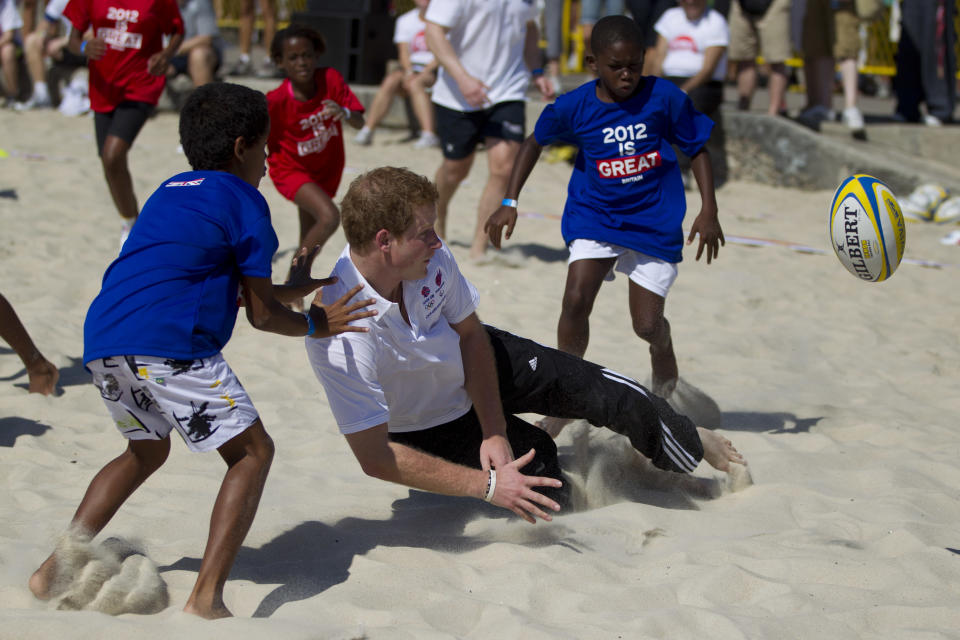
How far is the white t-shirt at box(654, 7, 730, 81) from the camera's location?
909 centimetres

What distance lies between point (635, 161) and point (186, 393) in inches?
94.6

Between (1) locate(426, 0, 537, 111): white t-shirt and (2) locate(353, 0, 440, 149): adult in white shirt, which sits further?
(2) locate(353, 0, 440, 149): adult in white shirt

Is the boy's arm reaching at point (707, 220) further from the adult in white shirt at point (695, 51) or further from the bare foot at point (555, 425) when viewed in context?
the adult in white shirt at point (695, 51)

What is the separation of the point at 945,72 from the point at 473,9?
5.66 metres

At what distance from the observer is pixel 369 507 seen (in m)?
3.64

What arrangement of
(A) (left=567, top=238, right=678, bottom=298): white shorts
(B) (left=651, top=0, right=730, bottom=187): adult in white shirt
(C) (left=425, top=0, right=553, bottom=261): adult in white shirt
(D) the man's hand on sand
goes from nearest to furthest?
1. (D) the man's hand on sand
2. (A) (left=567, top=238, right=678, bottom=298): white shorts
3. (C) (left=425, top=0, right=553, bottom=261): adult in white shirt
4. (B) (left=651, top=0, right=730, bottom=187): adult in white shirt

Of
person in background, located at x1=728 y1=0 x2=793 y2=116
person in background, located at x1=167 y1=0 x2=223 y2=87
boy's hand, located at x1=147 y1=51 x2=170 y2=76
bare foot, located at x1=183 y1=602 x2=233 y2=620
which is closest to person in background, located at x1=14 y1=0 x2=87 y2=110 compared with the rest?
person in background, located at x1=167 y1=0 x2=223 y2=87

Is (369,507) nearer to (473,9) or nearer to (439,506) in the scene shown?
(439,506)

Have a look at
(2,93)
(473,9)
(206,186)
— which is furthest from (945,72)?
(2,93)

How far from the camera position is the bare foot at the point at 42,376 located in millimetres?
4406

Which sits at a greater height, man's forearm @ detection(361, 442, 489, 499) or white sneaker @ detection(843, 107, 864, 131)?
white sneaker @ detection(843, 107, 864, 131)

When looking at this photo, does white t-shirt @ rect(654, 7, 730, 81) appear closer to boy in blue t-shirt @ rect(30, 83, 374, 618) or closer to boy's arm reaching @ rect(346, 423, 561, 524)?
boy's arm reaching @ rect(346, 423, 561, 524)

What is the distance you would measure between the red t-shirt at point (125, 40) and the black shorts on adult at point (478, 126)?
190cm

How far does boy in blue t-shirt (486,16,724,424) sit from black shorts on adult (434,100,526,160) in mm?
2606
